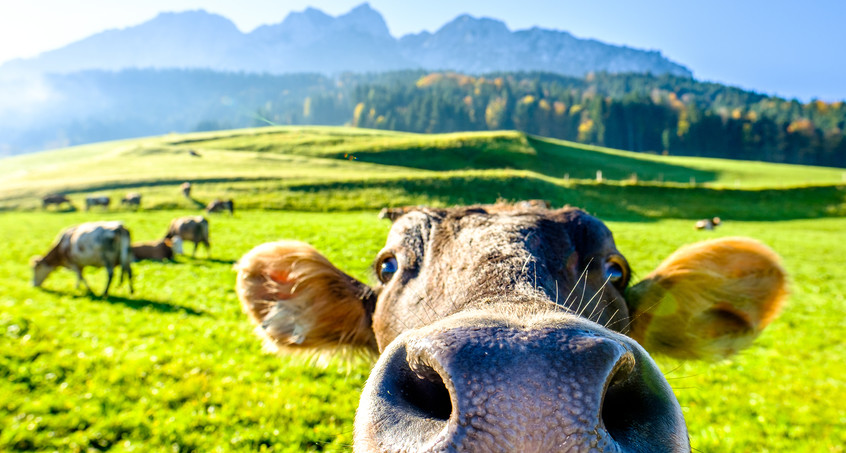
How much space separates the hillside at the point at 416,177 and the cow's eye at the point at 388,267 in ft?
99.9

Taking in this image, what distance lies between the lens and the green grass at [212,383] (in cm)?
521

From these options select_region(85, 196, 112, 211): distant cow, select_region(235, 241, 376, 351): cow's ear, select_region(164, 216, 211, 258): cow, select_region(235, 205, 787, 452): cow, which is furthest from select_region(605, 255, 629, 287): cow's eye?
select_region(85, 196, 112, 211): distant cow

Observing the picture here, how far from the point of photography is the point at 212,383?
6547 mm

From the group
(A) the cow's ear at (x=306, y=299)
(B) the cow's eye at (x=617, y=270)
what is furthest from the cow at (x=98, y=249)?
(B) the cow's eye at (x=617, y=270)

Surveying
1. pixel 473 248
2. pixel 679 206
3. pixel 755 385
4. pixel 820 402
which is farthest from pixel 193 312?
pixel 679 206

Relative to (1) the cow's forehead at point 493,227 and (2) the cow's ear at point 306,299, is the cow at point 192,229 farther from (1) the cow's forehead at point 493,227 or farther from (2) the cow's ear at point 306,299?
(1) the cow's forehead at point 493,227

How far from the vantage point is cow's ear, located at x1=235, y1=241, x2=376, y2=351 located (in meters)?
3.54

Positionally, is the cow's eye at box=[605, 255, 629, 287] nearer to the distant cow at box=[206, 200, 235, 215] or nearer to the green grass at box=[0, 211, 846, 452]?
the green grass at box=[0, 211, 846, 452]

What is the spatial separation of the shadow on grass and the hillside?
21.7 metres

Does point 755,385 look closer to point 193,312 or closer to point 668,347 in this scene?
point 668,347

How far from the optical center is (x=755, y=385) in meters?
7.58

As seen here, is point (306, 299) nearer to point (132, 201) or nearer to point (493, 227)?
point (493, 227)

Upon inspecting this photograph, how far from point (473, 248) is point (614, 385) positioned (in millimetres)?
1098

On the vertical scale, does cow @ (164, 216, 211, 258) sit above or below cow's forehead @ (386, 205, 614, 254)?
below
